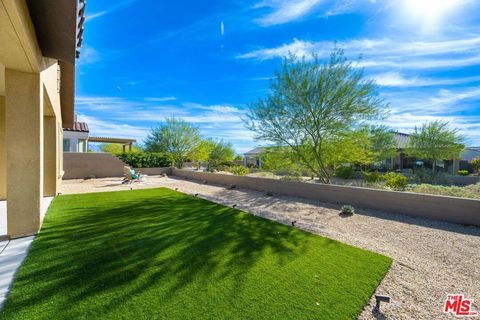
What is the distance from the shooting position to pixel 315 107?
32.3 feet

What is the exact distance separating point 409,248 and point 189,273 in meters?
4.16

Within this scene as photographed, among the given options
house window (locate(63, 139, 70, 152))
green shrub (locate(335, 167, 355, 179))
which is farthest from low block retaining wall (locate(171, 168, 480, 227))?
house window (locate(63, 139, 70, 152))

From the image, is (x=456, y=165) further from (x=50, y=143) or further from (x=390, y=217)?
(x=50, y=143)

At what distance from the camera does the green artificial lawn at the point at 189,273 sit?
87.7 inches

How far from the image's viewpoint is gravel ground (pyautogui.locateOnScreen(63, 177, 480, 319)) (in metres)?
2.53

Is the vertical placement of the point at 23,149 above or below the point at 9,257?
above

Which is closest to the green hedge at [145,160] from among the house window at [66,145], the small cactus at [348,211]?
the house window at [66,145]

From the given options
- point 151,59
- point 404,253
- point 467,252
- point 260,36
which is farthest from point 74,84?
point 467,252

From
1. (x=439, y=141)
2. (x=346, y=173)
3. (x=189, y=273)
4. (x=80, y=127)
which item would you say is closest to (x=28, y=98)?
(x=189, y=273)

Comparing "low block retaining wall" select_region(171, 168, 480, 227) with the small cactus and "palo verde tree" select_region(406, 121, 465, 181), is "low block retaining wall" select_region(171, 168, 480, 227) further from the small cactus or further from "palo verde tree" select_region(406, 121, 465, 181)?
"palo verde tree" select_region(406, 121, 465, 181)

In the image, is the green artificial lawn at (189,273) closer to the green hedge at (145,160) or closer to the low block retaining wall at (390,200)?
the low block retaining wall at (390,200)

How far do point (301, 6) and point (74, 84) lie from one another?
9575 mm

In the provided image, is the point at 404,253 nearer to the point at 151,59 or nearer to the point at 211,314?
the point at 211,314

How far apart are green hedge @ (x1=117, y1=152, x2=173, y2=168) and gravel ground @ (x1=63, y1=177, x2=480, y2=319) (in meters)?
15.3
